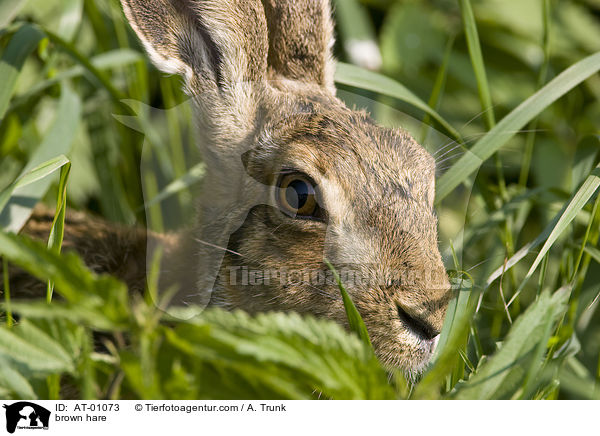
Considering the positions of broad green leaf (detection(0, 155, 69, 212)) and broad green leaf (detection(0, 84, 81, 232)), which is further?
broad green leaf (detection(0, 84, 81, 232))

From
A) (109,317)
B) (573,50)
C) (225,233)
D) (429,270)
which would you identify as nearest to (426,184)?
(429,270)

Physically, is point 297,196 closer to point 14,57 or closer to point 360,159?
point 360,159

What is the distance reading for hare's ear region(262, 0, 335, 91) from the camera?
3.08 m

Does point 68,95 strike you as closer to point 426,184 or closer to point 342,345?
point 426,184

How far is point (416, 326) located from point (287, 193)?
706 mm

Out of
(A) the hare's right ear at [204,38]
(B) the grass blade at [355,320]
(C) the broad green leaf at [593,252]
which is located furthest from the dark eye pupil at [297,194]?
(C) the broad green leaf at [593,252]

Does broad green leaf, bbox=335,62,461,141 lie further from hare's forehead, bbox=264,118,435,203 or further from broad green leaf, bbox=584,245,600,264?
broad green leaf, bbox=584,245,600,264

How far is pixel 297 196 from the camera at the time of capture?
2.46 m

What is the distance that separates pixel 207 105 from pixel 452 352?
5.21 ft

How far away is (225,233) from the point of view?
2.67 meters

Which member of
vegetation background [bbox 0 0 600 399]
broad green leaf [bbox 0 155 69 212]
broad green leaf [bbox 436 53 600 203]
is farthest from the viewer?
broad green leaf [bbox 436 53 600 203]

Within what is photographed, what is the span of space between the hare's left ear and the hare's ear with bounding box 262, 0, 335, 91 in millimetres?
312
